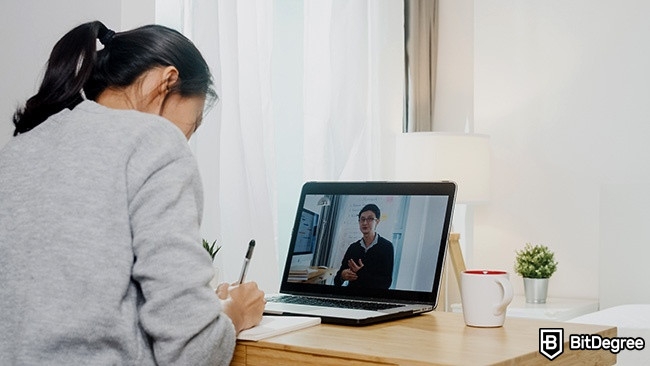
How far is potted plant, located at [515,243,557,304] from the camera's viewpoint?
3330 mm

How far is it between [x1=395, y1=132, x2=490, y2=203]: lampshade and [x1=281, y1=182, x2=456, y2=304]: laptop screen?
5.62 feet

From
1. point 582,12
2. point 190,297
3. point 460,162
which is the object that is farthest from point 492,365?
point 582,12

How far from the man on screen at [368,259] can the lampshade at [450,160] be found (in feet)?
5.89

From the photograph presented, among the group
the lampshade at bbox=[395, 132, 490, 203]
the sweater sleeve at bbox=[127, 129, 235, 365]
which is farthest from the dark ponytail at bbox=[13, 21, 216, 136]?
the lampshade at bbox=[395, 132, 490, 203]

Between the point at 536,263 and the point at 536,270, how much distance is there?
27 mm

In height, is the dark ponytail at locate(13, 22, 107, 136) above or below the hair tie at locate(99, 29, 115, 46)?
below

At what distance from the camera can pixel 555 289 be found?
11.6 feet

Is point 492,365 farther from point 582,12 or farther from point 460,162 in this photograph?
point 582,12

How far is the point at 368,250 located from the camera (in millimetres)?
1610

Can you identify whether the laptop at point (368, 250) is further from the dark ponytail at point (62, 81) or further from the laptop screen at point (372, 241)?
the dark ponytail at point (62, 81)

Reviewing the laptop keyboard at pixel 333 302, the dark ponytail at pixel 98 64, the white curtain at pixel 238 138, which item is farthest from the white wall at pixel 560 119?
the dark ponytail at pixel 98 64

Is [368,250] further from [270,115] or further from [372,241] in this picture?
[270,115]

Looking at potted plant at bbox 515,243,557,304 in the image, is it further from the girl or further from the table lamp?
the girl

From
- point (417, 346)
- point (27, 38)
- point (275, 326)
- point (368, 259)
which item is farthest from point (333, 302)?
point (27, 38)
